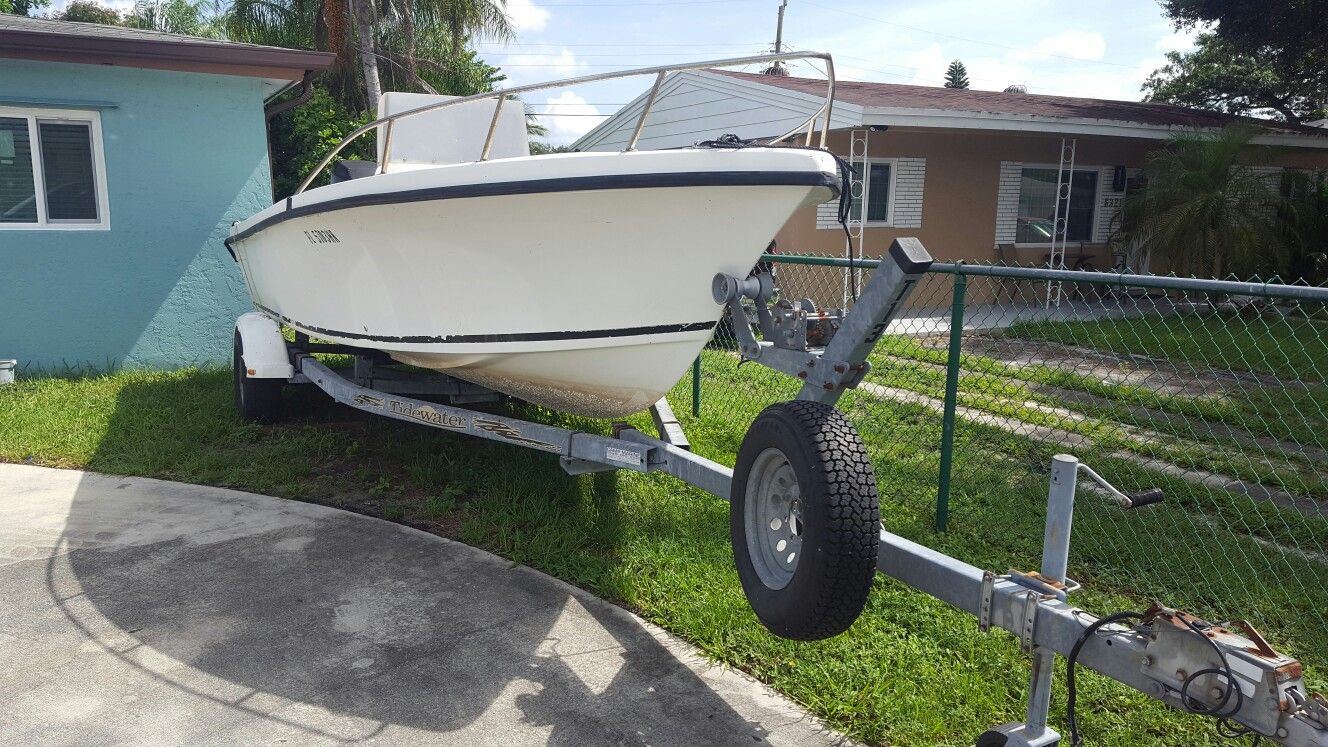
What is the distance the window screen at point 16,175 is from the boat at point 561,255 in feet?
16.6

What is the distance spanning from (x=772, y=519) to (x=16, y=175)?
8.10 meters

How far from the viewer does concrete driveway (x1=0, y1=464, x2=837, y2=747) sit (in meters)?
2.98

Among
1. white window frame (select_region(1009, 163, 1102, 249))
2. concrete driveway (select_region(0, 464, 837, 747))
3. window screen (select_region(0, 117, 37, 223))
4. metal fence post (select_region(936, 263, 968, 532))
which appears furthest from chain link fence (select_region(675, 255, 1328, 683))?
window screen (select_region(0, 117, 37, 223))

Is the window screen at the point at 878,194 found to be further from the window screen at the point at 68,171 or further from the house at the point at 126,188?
the window screen at the point at 68,171

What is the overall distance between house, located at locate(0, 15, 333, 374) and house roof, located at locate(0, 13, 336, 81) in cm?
2

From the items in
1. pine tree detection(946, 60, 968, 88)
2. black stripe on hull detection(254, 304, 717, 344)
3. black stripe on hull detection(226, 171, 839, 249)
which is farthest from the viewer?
pine tree detection(946, 60, 968, 88)

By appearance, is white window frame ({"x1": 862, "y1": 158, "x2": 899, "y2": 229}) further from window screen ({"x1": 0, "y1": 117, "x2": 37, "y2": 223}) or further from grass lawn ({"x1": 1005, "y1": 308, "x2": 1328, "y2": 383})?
window screen ({"x1": 0, "y1": 117, "x2": 37, "y2": 223})

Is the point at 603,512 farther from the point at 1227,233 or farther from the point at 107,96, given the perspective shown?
the point at 1227,233

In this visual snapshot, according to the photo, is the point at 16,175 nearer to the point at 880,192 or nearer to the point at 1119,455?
the point at 1119,455

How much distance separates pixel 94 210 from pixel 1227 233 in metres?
12.9

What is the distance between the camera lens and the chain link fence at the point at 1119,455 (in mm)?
3922

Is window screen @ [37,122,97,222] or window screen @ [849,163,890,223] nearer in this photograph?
window screen @ [37,122,97,222]

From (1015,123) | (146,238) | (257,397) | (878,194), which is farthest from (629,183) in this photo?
(878,194)

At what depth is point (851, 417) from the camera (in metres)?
6.72
